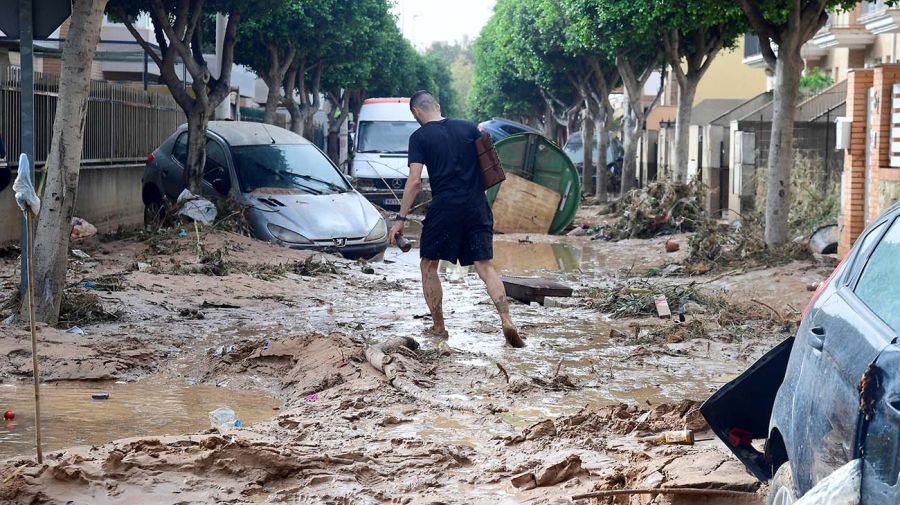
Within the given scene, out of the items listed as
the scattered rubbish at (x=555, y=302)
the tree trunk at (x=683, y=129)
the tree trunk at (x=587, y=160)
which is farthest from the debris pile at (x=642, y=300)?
the tree trunk at (x=587, y=160)

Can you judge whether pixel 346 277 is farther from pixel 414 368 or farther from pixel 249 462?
pixel 249 462

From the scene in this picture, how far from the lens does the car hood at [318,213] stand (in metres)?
14.3

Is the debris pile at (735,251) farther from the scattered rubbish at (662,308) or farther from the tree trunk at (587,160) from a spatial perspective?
the tree trunk at (587,160)

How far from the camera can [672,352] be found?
842 centimetres

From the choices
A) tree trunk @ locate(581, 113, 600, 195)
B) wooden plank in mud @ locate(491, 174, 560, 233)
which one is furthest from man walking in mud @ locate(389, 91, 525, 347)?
tree trunk @ locate(581, 113, 600, 195)

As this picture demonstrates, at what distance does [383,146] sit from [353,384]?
19.9m

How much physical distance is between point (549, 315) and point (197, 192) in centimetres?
692

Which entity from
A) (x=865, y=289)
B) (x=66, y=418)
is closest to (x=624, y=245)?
(x=66, y=418)

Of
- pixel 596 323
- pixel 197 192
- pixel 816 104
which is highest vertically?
pixel 816 104

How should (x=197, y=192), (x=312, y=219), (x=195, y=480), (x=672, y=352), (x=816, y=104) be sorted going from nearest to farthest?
1. (x=195, y=480)
2. (x=672, y=352)
3. (x=312, y=219)
4. (x=197, y=192)
5. (x=816, y=104)

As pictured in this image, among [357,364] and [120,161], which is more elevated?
[120,161]

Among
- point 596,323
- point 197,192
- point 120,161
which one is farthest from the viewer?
point 120,161

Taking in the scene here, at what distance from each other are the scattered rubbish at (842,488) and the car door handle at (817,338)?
1.98ft

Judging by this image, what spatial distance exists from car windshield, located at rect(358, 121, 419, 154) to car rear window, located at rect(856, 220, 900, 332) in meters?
22.8
